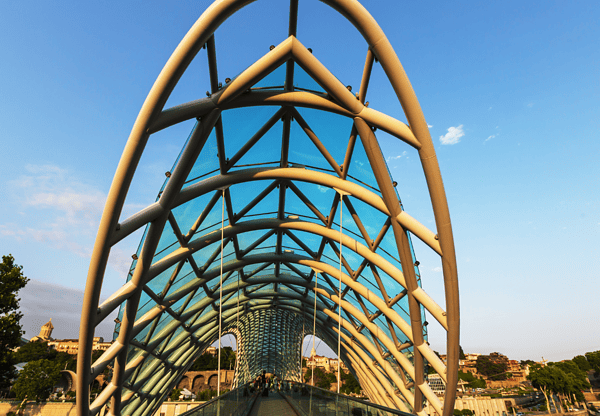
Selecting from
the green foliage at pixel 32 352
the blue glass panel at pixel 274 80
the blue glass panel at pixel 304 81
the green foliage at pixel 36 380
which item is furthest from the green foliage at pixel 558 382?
the green foliage at pixel 32 352

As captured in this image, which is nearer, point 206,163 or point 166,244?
point 206,163

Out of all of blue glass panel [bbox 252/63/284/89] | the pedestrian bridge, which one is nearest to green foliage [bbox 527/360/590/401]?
the pedestrian bridge

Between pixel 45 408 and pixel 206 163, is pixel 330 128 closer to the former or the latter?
pixel 206 163

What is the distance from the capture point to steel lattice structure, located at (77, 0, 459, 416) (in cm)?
1131

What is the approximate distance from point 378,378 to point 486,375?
6485 inches

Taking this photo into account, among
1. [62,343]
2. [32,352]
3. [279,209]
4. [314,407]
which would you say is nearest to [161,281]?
[279,209]

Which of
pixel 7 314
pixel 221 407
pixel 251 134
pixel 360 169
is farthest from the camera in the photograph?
pixel 7 314

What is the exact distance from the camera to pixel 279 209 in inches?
855

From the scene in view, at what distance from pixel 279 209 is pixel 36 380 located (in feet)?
231

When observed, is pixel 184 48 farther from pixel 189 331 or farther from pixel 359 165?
pixel 189 331

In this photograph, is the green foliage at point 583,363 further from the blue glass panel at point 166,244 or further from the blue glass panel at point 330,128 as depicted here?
the blue glass panel at point 166,244

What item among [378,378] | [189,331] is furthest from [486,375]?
[189,331]

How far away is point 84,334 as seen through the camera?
14.0 metres

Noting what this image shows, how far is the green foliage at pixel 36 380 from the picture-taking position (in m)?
63.6
